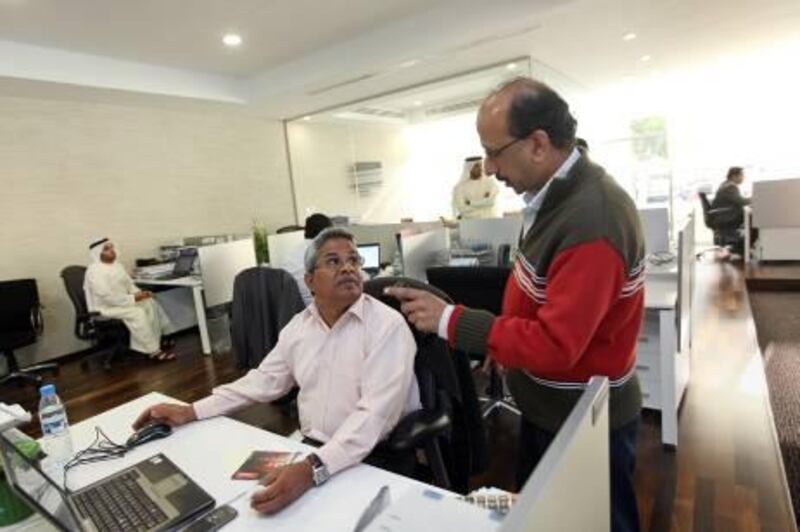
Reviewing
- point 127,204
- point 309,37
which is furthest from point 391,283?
point 127,204

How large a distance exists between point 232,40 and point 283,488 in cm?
445

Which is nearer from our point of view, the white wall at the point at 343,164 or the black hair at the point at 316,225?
the black hair at the point at 316,225

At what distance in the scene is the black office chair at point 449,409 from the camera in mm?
1546

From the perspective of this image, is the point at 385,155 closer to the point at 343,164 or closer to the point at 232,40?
the point at 343,164

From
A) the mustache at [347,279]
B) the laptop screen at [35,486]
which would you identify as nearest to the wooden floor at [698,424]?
the mustache at [347,279]

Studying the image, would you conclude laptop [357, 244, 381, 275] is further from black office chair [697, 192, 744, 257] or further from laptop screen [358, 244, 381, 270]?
black office chair [697, 192, 744, 257]

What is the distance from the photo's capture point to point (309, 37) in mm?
4648

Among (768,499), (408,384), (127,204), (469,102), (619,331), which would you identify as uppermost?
(469,102)

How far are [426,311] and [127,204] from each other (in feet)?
17.6

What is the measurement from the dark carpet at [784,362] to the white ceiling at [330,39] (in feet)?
9.29

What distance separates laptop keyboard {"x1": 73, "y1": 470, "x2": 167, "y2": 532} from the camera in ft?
3.45

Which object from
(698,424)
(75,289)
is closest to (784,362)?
(698,424)

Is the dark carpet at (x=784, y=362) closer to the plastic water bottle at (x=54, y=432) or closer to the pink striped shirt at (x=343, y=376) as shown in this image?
the pink striped shirt at (x=343, y=376)

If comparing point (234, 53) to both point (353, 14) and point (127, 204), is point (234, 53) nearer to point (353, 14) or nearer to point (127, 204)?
point (353, 14)
